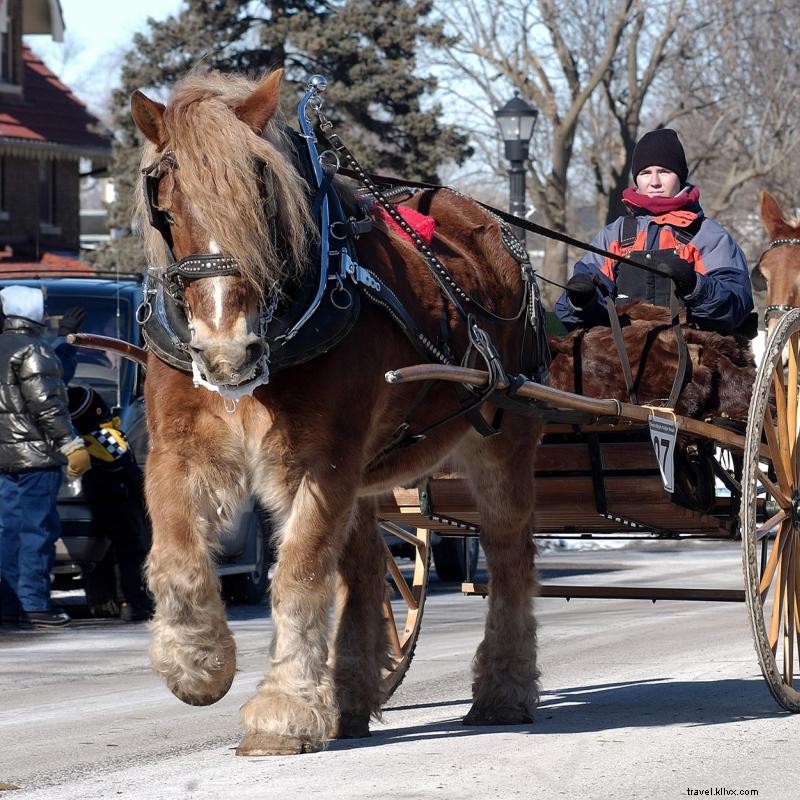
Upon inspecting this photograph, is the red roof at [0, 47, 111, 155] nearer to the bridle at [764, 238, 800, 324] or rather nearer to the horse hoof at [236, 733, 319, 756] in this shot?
the bridle at [764, 238, 800, 324]

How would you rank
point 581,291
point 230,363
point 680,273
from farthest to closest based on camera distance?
1. point 581,291
2. point 680,273
3. point 230,363

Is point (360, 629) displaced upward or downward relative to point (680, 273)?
downward

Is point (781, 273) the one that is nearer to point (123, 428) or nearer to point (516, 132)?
point (123, 428)

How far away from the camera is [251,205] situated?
550 cm

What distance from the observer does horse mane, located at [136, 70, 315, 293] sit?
5.45 m

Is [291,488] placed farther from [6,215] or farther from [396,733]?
[6,215]

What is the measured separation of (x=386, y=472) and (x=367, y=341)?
716mm

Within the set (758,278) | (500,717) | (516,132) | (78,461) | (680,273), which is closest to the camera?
(500,717)

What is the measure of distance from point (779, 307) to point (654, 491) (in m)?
2.50

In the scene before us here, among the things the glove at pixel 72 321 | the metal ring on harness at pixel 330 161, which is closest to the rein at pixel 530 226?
the metal ring on harness at pixel 330 161

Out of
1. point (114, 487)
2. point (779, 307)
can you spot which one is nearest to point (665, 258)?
point (779, 307)

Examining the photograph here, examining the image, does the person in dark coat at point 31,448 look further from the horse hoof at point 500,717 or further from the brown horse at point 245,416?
the brown horse at point 245,416

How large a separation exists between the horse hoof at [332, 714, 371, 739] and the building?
24583 mm

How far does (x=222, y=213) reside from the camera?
5.45 meters
